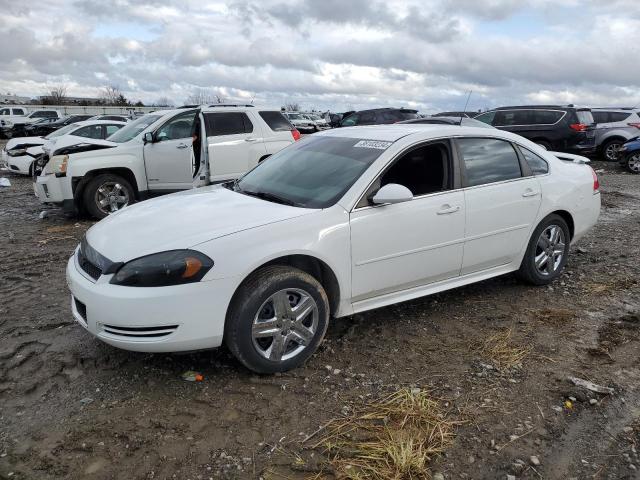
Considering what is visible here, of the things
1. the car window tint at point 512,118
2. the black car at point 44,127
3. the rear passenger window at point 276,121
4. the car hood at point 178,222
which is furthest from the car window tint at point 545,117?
the black car at point 44,127

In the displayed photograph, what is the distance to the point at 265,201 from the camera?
3822 millimetres

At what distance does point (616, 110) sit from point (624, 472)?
17007 millimetres

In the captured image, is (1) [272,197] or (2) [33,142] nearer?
(1) [272,197]

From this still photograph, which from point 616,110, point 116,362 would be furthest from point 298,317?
point 616,110

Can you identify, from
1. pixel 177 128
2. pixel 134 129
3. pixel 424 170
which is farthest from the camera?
pixel 134 129

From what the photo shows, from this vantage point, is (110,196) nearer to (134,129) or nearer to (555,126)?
(134,129)

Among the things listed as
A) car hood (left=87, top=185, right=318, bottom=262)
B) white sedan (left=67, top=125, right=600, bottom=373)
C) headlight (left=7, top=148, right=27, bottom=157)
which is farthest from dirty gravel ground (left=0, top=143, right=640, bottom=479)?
headlight (left=7, top=148, right=27, bottom=157)

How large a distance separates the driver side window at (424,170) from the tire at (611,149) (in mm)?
14879

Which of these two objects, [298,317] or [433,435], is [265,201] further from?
[433,435]

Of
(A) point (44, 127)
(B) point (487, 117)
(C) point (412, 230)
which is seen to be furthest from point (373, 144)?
(A) point (44, 127)

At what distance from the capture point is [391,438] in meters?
2.80

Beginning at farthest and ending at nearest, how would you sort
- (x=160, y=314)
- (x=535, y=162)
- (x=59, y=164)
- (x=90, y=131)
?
(x=90, y=131) < (x=59, y=164) < (x=535, y=162) < (x=160, y=314)

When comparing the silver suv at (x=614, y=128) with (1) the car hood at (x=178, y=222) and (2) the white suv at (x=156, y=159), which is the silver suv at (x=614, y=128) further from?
(1) the car hood at (x=178, y=222)

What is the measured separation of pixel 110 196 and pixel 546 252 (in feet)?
21.1
